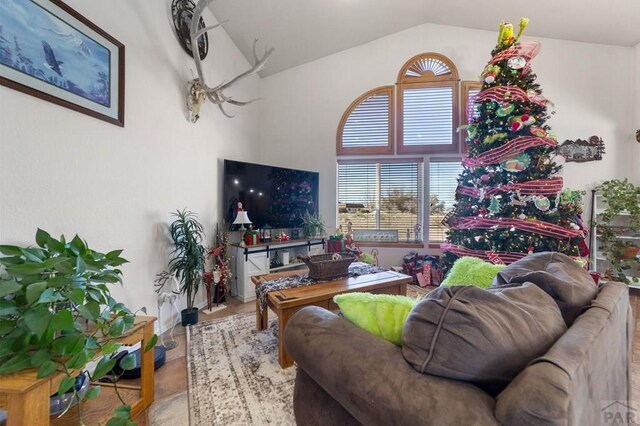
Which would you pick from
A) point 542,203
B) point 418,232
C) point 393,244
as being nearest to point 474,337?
point 542,203

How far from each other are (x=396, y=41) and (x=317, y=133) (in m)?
1.88

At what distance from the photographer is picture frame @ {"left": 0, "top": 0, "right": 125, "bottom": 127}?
4.40 ft

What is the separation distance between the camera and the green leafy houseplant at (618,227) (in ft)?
11.0

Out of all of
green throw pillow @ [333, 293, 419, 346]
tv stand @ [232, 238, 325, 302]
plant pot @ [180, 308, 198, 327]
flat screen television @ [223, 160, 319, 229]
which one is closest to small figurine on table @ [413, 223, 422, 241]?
flat screen television @ [223, 160, 319, 229]

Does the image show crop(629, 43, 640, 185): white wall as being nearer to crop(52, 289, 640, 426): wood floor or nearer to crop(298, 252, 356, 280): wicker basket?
crop(52, 289, 640, 426): wood floor

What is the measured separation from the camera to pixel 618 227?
3.69 meters

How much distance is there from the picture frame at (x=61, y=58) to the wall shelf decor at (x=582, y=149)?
5240 millimetres

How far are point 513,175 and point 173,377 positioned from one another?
140 inches

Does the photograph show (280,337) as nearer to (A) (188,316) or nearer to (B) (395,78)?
(A) (188,316)

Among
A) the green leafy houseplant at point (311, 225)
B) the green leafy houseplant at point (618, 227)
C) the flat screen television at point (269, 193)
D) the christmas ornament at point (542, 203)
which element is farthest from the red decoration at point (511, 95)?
the green leafy houseplant at point (311, 225)

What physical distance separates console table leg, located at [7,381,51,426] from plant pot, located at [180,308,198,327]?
1672 mm

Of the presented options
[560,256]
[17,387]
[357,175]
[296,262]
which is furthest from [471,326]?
[357,175]

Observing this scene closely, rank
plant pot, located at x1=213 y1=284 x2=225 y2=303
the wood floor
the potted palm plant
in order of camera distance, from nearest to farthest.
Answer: the wood floor
the potted palm plant
plant pot, located at x1=213 y1=284 x2=225 y2=303

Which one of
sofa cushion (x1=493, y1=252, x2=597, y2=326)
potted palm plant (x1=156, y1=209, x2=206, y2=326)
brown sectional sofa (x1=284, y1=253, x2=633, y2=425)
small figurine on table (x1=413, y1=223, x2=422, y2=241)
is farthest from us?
small figurine on table (x1=413, y1=223, x2=422, y2=241)
